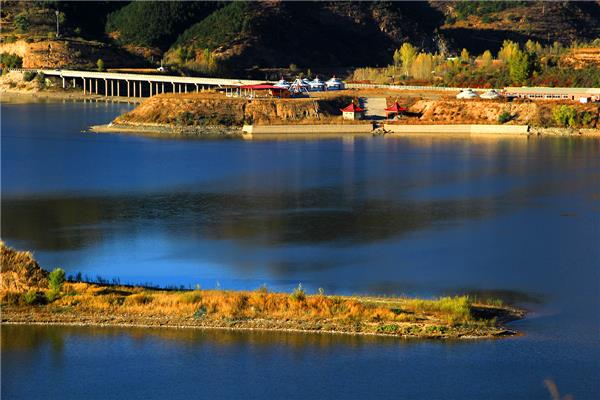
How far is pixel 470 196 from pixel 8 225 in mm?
20077

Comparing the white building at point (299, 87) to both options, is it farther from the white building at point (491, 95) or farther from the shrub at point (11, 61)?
the shrub at point (11, 61)

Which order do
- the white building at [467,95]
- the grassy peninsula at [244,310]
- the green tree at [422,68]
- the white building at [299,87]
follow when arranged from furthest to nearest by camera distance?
the green tree at [422,68]
the white building at [299,87]
the white building at [467,95]
the grassy peninsula at [244,310]

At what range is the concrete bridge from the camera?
11819cm

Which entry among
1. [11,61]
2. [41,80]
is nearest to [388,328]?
[41,80]

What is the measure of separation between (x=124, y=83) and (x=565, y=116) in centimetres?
5759

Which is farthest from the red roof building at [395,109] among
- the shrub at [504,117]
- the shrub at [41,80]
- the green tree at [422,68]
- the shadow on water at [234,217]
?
the shrub at [41,80]

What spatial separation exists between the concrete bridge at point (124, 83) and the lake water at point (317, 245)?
124 ft

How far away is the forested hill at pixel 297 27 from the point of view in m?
144

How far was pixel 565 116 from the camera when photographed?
82688 millimetres

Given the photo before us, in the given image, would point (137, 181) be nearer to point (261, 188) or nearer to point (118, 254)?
point (261, 188)

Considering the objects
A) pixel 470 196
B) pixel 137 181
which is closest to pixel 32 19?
pixel 137 181

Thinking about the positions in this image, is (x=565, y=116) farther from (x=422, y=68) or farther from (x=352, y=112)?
(x=422, y=68)

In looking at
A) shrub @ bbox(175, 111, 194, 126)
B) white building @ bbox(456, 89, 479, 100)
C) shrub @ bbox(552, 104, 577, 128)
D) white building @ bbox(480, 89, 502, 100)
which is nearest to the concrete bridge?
shrub @ bbox(175, 111, 194, 126)

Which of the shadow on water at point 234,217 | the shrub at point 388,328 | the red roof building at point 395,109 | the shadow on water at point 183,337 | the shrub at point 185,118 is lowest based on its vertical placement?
the shadow on water at point 183,337
